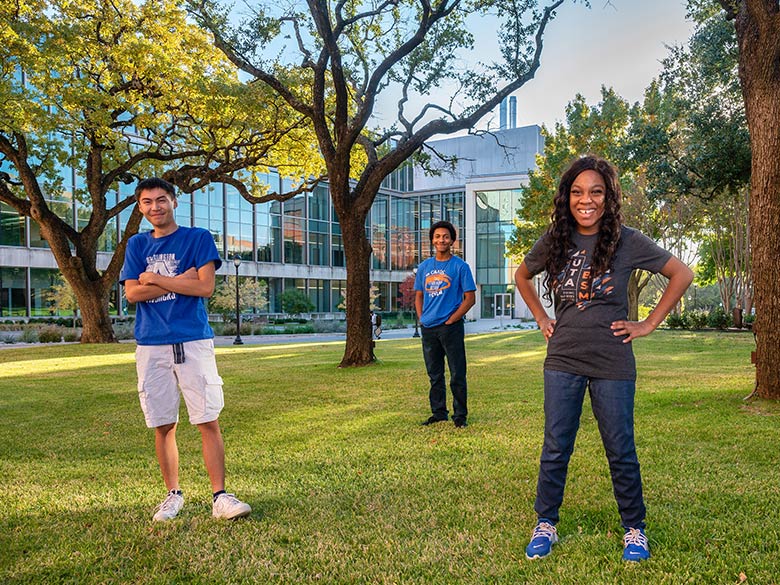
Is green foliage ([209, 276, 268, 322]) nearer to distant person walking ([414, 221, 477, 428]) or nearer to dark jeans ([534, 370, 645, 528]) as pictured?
distant person walking ([414, 221, 477, 428])

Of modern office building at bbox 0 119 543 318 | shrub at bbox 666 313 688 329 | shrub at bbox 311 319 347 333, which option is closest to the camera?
shrub at bbox 666 313 688 329

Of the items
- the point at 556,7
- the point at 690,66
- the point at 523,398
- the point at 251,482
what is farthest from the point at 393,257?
the point at 251,482

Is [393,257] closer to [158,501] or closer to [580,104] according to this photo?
[580,104]

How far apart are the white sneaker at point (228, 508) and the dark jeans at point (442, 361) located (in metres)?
2.82

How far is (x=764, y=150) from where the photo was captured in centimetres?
709

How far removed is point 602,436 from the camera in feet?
10.4

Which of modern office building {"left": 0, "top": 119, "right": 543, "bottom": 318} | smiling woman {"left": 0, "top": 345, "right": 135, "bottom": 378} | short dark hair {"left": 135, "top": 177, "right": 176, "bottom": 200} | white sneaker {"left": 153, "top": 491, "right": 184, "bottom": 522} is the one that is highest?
modern office building {"left": 0, "top": 119, "right": 543, "bottom": 318}

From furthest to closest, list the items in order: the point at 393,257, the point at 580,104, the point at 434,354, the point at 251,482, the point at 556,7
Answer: the point at 393,257 < the point at 580,104 < the point at 556,7 < the point at 434,354 < the point at 251,482

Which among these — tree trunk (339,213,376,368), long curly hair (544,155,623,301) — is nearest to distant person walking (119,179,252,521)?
long curly hair (544,155,623,301)

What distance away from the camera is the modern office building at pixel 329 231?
3694cm

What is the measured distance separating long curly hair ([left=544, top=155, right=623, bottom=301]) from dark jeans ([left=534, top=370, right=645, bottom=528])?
541 millimetres

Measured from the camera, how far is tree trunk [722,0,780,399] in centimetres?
700

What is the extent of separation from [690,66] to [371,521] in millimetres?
18021

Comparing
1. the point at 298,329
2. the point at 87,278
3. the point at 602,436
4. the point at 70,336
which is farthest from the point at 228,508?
the point at 298,329
